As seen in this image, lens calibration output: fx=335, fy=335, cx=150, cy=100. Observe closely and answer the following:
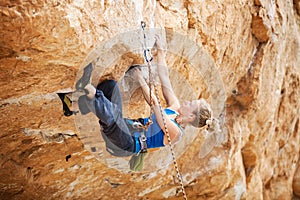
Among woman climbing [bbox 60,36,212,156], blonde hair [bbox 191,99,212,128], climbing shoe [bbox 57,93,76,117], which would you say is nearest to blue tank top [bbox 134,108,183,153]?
woman climbing [bbox 60,36,212,156]

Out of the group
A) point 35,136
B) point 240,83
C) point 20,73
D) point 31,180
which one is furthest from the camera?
point 240,83

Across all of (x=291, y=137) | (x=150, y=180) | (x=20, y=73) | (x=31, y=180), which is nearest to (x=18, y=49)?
(x=20, y=73)

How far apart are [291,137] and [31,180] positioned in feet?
16.7

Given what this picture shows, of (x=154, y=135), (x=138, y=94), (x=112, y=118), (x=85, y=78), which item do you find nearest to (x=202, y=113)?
(x=154, y=135)

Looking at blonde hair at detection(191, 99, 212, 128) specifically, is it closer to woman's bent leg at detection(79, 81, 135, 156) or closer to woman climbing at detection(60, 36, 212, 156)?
woman climbing at detection(60, 36, 212, 156)

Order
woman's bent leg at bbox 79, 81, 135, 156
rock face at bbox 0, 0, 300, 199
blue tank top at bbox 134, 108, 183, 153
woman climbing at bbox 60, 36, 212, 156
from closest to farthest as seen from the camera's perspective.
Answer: rock face at bbox 0, 0, 300, 199
woman's bent leg at bbox 79, 81, 135, 156
woman climbing at bbox 60, 36, 212, 156
blue tank top at bbox 134, 108, 183, 153

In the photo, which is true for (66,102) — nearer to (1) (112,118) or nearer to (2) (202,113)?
(1) (112,118)

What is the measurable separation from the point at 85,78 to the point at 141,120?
23.2 inches

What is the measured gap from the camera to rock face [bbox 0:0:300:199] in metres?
2.10

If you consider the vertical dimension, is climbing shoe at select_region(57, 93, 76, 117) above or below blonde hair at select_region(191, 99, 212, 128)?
above

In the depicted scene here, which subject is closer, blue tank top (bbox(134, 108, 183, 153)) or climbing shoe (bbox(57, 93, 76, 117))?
climbing shoe (bbox(57, 93, 76, 117))

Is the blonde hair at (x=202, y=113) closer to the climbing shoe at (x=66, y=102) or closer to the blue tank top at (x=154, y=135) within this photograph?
the blue tank top at (x=154, y=135)

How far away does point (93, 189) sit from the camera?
3.53 meters

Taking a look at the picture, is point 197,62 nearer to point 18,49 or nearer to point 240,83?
point 240,83
